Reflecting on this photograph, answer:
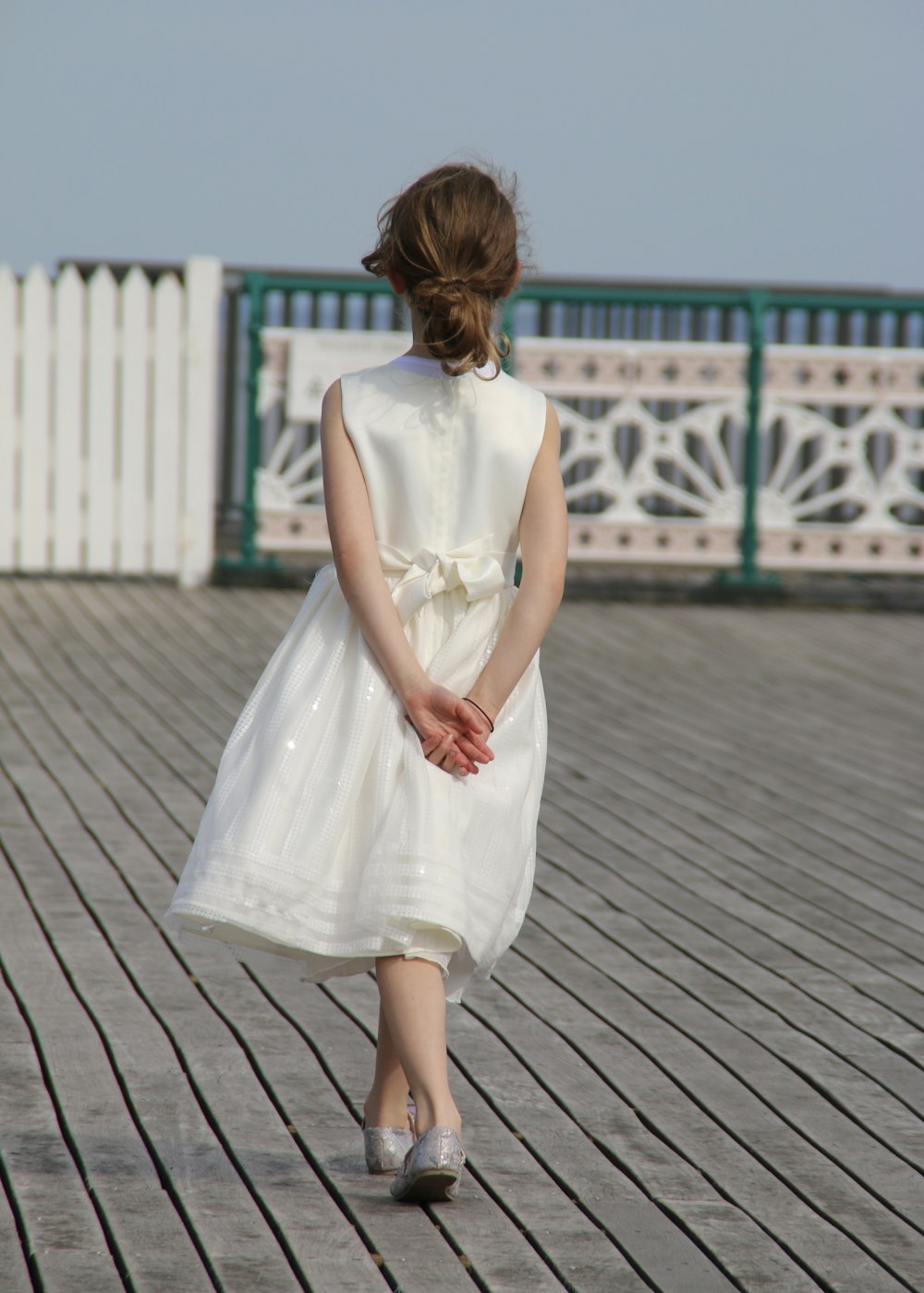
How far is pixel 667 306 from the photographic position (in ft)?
33.2

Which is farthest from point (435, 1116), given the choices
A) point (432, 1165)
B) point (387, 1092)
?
point (387, 1092)

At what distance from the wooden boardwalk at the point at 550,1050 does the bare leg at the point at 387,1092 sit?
10 cm

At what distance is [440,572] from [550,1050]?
4.02ft

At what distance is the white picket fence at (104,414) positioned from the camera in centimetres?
943

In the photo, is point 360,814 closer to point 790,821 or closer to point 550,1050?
point 550,1050

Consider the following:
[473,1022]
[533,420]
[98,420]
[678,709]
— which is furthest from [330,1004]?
[98,420]

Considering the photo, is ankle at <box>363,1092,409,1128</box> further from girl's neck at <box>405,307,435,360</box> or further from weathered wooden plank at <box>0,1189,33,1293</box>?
girl's neck at <box>405,307,435,360</box>

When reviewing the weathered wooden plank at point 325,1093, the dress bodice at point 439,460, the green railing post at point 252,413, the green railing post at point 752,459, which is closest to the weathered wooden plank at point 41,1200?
the weathered wooden plank at point 325,1093

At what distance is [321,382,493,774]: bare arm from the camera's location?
2838 mm

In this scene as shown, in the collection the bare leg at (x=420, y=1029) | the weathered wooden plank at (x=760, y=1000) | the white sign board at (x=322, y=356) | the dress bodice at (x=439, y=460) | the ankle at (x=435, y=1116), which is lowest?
the weathered wooden plank at (x=760, y=1000)

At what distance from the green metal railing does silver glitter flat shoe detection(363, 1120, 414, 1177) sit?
7.05 m

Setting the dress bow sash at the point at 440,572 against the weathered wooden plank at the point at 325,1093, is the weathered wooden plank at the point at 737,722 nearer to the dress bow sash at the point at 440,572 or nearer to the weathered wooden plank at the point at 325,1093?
the weathered wooden plank at the point at 325,1093

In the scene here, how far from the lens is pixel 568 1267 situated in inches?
106

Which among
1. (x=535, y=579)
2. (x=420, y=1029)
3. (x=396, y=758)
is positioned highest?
(x=535, y=579)
